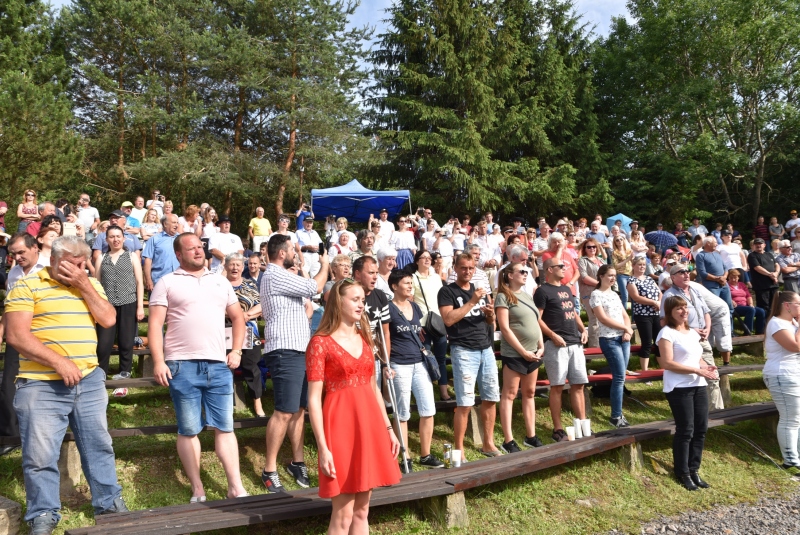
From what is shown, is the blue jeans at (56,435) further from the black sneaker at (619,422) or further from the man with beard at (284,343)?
the black sneaker at (619,422)

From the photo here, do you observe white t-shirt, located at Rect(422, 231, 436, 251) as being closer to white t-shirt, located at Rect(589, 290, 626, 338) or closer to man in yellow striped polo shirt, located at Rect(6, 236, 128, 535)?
white t-shirt, located at Rect(589, 290, 626, 338)

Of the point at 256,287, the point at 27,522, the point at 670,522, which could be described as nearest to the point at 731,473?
the point at 670,522

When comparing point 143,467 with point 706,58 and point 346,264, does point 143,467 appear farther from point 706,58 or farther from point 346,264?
point 706,58

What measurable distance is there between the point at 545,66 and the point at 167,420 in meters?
21.2

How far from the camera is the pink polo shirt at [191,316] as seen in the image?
4125 mm

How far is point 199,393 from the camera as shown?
4.18 m

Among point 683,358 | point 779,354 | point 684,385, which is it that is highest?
point 683,358

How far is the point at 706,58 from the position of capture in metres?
24.5

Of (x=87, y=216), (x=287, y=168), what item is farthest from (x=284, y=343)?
(x=287, y=168)

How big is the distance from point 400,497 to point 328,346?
56.2 inches

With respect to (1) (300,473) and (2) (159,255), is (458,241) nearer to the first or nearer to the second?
(2) (159,255)

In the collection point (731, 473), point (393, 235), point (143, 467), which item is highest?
point (393, 235)

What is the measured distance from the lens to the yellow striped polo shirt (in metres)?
3.69

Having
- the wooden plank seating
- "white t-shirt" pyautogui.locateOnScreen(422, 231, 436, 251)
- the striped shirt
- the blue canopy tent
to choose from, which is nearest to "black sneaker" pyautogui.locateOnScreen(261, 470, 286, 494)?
the wooden plank seating
